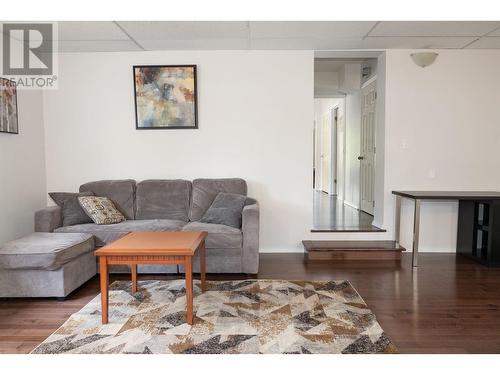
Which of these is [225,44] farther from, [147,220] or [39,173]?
[39,173]

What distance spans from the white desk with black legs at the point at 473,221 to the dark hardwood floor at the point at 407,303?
0.60 feet

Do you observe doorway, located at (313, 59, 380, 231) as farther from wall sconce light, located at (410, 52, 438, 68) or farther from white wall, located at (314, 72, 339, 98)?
wall sconce light, located at (410, 52, 438, 68)

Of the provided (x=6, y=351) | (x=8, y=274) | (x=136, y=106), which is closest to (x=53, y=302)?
(x=8, y=274)

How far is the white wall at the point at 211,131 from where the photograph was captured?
14.2 feet

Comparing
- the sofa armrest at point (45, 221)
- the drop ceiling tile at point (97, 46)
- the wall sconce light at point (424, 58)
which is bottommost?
the sofa armrest at point (45, 221)

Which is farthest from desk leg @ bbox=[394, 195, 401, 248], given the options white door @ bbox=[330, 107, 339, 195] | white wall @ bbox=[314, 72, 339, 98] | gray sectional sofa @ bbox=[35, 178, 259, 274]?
white door @ bbox=[330, 107, 339, 195]

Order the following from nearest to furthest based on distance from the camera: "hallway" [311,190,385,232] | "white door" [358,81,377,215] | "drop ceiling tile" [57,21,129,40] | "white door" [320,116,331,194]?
"drop ceiling tile" [57,21,129,40] → "hallway" [311,190,385,232] → "white door" [358,81,377,215] → "white door" [320,116,331,194]

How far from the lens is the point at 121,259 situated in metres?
2.41

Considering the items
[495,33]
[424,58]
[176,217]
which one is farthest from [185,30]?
[495,33]

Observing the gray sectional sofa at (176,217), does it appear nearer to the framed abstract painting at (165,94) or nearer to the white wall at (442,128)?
the framed abstract painting at (165,94)

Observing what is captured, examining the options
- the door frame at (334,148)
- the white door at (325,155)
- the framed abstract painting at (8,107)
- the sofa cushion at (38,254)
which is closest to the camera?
the sofa cushion at (38,254)

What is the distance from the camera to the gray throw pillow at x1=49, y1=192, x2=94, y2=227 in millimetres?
3732

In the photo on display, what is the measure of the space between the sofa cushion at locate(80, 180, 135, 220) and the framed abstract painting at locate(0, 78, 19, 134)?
0.89m

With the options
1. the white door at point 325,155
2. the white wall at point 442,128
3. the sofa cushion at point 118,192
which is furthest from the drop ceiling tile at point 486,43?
the white door at point 325,155
